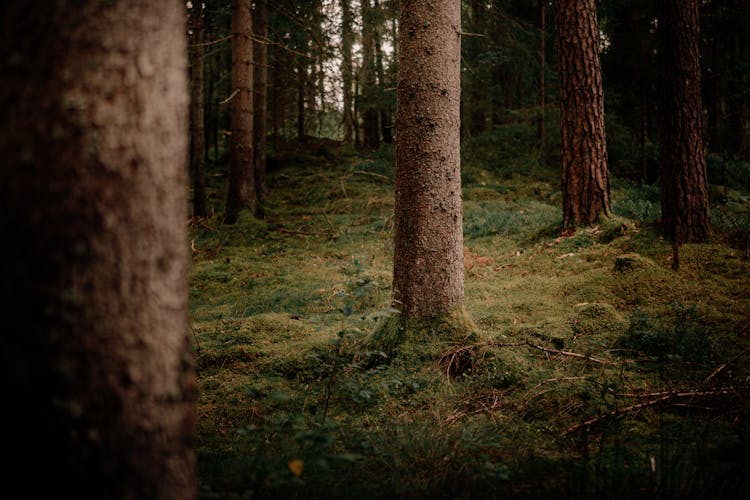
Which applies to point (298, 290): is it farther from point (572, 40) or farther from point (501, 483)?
point (572, 40)

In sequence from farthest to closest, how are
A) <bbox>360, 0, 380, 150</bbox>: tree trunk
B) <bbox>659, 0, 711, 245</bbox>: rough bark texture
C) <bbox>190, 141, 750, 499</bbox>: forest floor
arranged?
1. <bbox>360, 0, 380, 150</bbox>: tree trunk
2. <bbox>659, 0, 711, 245</bbox>: rough bark texture
3. <bbox>190, 141, 750, 499</bbox>: forest floor

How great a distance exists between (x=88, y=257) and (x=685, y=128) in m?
6.83

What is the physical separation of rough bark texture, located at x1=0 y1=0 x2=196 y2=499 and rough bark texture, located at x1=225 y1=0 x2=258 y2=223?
9.30 metres

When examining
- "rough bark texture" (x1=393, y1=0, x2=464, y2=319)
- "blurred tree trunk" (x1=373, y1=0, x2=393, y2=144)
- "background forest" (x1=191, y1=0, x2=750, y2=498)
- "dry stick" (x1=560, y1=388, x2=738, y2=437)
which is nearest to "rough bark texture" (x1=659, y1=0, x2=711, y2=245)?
"background forest" (x1=191, y1=0, x2=750, y2=498)

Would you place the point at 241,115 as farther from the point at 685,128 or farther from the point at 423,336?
the point at 685,128

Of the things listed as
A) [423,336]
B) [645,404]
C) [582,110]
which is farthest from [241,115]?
[645,404]

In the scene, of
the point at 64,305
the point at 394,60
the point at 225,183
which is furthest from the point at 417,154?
the point at 225,183

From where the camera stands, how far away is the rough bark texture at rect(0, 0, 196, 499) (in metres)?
1.10

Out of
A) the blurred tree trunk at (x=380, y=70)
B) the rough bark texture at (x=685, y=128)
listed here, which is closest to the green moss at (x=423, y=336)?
the blurred tree trunk at (x=380, y=70)

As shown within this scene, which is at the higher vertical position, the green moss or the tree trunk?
the tree trunk

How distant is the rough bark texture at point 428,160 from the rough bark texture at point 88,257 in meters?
2.80

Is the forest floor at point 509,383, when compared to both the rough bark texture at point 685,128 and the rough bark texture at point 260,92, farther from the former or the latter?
the rough bark texture at point 260,92

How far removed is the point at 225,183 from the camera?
1870 centimetres

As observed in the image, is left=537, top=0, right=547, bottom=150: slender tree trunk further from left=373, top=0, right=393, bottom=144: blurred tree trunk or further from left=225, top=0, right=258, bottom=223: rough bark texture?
left=225, top=0, right=258, bottom=223: rough bark texture
